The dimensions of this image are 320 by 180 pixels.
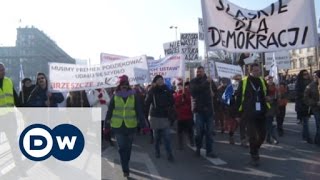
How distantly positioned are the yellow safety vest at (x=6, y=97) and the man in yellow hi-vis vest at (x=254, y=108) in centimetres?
419

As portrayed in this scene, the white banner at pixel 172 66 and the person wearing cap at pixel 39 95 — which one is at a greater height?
the white banner at pixel 172 66

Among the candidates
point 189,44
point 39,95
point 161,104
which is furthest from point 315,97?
point 189,44

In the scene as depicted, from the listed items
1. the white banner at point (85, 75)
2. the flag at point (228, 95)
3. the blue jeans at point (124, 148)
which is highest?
the white banner at point (85, 75)

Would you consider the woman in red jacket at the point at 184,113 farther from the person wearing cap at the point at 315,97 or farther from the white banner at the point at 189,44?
the white banner at the point at 189,44

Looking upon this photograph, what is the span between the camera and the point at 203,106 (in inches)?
436

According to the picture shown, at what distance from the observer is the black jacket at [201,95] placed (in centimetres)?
1109

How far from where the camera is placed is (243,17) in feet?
35.9

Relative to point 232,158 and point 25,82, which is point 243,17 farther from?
point 25,82

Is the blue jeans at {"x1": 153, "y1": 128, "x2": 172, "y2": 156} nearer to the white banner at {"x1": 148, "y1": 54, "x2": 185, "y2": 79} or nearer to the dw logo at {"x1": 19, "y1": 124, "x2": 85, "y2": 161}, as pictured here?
the dw logo at {"x1": 19, "y1": 124, "x2": 85, "y2": 161}

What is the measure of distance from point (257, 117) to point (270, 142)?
3342 millimetres

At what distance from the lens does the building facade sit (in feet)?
260

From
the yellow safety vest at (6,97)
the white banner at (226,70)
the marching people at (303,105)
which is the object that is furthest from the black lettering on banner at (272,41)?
the white banner at (226,70)

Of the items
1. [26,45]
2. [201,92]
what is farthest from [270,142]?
[26,45]

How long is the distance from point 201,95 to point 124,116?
7.32 feet
